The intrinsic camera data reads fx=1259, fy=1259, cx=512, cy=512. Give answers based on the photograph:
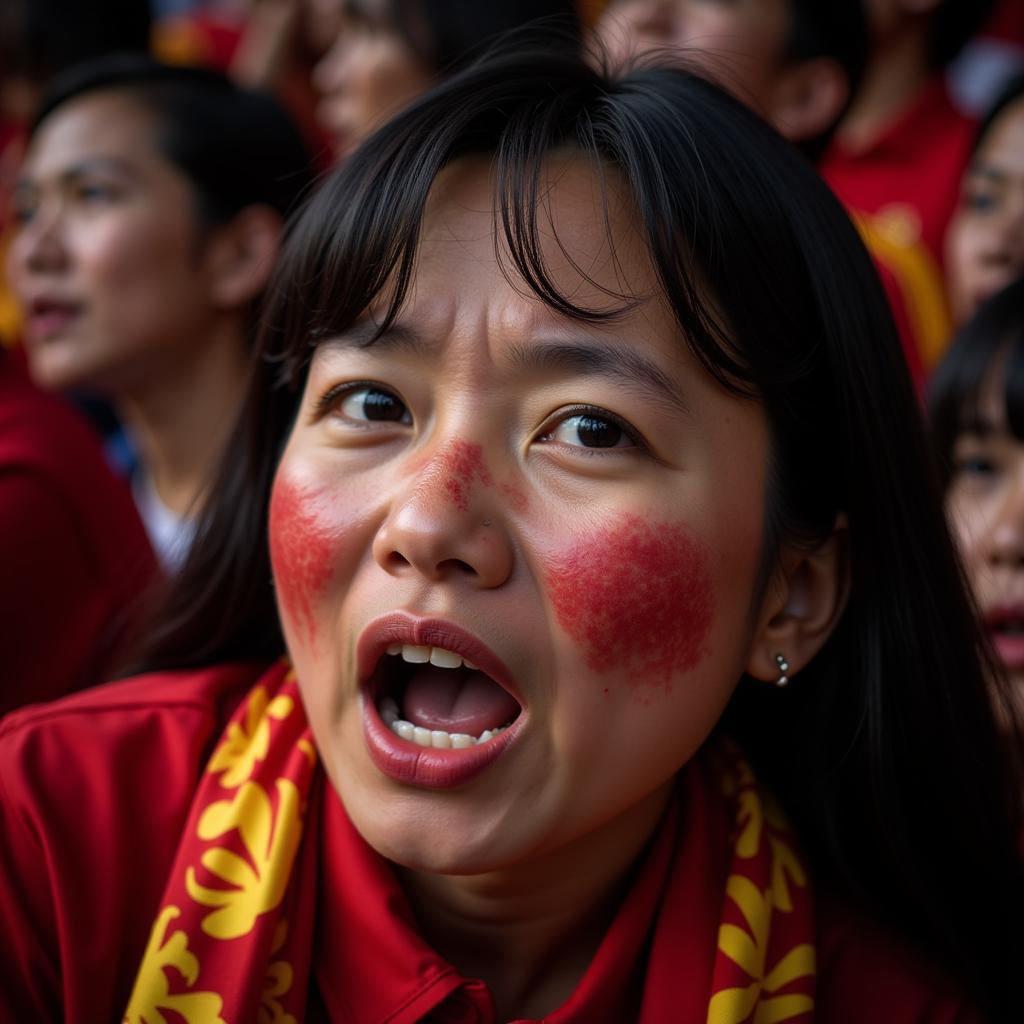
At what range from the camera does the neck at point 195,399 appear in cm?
357

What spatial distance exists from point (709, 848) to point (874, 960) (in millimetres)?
298

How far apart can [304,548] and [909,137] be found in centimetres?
361

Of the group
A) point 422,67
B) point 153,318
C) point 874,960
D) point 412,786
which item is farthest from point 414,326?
point 422,67

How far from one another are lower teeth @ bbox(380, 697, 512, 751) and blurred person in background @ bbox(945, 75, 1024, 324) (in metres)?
2.50

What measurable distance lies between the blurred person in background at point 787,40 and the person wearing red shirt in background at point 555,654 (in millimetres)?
2197

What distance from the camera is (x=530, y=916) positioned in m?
1.78

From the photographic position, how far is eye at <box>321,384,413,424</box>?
164cm

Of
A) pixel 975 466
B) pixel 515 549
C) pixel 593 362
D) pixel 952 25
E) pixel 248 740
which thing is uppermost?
pixel 952 25

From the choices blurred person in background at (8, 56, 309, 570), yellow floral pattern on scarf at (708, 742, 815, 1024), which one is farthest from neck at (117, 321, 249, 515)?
yellow floral pattern on scarf at (708, 742, 815, 1024)

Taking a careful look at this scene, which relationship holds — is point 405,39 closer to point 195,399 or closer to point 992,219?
point 195,399

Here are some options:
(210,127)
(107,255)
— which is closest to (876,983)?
(107,255)

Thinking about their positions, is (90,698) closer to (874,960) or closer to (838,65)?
(874,960)

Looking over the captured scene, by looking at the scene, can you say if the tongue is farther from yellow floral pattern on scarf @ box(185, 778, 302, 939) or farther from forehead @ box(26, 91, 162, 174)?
forehead @ box(26, 91, 162, 174)

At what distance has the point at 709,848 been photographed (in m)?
1.86
